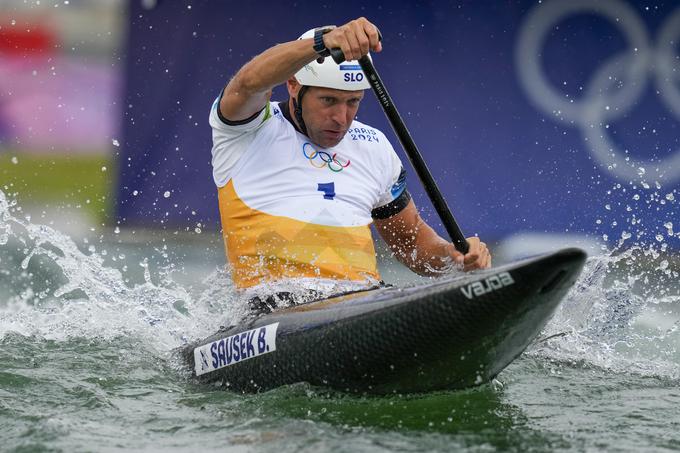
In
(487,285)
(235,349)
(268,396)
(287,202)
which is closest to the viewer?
(487,285)

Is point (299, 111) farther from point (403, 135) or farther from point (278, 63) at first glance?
point (403, 135)

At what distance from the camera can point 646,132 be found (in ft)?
29.3

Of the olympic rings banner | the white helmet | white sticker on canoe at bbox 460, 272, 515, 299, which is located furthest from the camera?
the olympic rings banner

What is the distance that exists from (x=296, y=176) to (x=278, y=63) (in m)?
0.60

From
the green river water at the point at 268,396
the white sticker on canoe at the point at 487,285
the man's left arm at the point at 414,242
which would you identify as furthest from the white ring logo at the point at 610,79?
the white sticker on canoe at the point at 487,285

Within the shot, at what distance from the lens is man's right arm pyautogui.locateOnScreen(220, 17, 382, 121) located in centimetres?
457

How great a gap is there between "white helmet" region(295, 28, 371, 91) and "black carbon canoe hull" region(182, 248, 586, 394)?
3.62 ft

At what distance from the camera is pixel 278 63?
4.73 meters

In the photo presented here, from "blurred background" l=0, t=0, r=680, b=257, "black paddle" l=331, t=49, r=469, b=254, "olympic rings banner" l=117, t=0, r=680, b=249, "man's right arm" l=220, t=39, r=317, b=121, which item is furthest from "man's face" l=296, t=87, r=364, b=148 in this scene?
"olympic rings banner" l=117, t=0, r=680, b=249

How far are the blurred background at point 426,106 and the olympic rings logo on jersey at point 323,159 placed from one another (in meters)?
3.35

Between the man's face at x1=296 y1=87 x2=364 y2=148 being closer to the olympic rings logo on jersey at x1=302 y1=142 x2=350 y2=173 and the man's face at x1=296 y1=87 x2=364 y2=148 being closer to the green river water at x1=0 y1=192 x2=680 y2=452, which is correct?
the olympic rings logo on jersey at x1=302 y1=142 x2=350 y2=173

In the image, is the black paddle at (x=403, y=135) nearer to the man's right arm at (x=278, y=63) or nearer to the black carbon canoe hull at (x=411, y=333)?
the man's right arm at (x=278, y=63)

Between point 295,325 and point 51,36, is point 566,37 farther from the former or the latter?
point 295,325

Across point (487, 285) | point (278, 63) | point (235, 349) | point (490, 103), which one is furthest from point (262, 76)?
point (490, 103)
